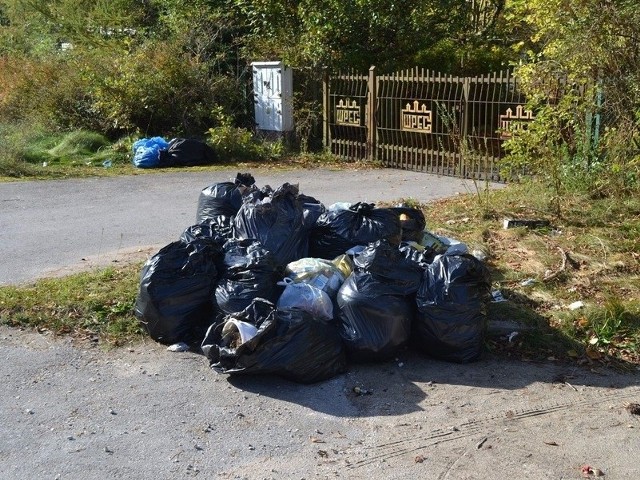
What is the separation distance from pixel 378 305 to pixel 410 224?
5.11ft

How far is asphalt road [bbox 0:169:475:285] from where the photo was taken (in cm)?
735

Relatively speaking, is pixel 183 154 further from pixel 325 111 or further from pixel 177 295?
pixel 177 295

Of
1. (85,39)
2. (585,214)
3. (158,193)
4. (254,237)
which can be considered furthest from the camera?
(85,39)

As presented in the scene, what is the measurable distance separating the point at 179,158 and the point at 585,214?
7.93 m

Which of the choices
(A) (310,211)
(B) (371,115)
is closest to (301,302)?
(A) (310,211)

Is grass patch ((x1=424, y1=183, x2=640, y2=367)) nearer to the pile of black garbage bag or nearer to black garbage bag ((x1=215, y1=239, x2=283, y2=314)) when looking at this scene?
the pile of black garbage bag

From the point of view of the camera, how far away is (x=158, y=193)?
36.0 feet

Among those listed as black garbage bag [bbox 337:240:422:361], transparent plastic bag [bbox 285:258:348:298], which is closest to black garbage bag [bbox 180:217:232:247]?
transparent plastic bag [bbox 285:258:348:298]

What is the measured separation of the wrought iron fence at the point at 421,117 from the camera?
1162cm

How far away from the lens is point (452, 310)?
4.90m

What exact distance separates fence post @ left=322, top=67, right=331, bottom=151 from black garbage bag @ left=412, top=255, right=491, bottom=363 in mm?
9898

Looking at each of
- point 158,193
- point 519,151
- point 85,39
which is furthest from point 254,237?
point 85,39

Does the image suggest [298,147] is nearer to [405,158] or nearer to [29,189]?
[405,158]

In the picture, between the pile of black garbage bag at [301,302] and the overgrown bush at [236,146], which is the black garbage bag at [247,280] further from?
the overgrown bush at [236,146]
